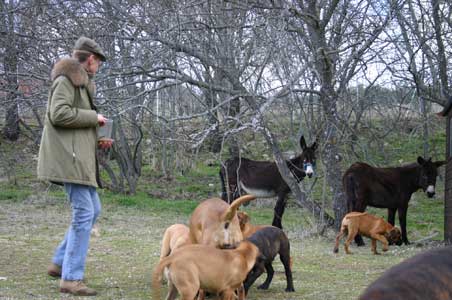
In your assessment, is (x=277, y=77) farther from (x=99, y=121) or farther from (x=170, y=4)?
(x=99, y=121)

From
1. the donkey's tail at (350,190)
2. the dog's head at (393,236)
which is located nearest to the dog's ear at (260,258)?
the dog's head at (393,236)

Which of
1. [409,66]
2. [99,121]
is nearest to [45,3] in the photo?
[409,66]

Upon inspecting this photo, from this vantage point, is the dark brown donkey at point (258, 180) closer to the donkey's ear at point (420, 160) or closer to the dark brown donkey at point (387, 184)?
the dark brown donkey at point (387, 184)

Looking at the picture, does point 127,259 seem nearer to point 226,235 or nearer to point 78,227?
point 78,227

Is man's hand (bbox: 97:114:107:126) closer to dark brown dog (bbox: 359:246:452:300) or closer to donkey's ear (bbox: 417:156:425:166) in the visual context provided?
dark brown dog (bbox: 359:246:452:300)

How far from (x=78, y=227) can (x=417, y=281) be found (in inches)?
175

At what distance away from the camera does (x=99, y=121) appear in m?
7.29

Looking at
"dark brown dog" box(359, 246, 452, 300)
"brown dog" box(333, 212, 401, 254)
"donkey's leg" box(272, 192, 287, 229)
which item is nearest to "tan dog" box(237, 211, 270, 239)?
"brown dog" box(333, 212, 401, 254)

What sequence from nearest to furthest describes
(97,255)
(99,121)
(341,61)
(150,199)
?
(99,121) → (97,255) → (341,61) → (150,199)

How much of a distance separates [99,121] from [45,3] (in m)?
7.45

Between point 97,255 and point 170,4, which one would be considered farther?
point 170,4

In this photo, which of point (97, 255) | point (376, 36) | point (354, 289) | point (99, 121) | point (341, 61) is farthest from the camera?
point (341, 61)

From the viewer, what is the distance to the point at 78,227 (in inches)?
285

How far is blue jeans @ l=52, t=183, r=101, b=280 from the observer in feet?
23.7
